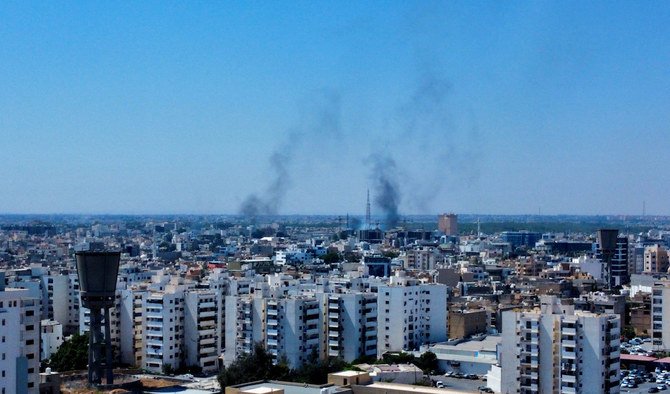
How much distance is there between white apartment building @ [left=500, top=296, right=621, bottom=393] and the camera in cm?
1353

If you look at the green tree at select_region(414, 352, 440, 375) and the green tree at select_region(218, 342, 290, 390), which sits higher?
the green tree at select_region(218, 342, 290, 390)

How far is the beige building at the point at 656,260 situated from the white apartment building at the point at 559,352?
23.1 m

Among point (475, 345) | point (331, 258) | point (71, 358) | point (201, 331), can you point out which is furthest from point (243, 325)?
point (331, 258)

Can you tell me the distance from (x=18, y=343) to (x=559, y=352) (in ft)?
23.4

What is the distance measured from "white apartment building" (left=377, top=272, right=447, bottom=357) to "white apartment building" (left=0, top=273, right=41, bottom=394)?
8.15 metres

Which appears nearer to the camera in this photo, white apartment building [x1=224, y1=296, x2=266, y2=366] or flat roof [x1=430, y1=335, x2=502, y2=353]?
white apartment building [x1=224, y1=296, x2=266, y2=366]

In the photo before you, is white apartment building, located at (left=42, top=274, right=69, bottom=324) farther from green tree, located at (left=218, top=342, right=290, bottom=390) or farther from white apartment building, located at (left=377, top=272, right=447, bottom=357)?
green tree, located at (left=218, top=342, right=290, bottom=390)

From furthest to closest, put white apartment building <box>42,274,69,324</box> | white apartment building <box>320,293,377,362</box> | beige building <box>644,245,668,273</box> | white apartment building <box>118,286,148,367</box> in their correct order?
1. beige building <box>644,245,668,273</box>
2. white apartment building <box>42,274,69,324</box>
3. white apartment building <box>118,286,148,367</box>
4. white apartment building <box>320,293,377,362</box>

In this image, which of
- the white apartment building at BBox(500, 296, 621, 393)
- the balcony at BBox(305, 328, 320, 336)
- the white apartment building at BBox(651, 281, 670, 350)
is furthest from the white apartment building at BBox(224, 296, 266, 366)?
the white apartment building at BBox(651, 281, 670, 350)

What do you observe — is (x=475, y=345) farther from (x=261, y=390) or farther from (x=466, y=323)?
(x=261, y=390)

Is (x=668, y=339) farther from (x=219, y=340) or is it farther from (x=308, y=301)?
(x=219, y=340)

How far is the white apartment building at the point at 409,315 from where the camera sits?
19.2 meters

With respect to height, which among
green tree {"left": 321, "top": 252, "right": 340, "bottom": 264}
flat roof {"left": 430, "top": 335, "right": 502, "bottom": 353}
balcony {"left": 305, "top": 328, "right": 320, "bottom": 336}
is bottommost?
flat roof {"left": 430, "top": 335, "right": 502, "bottom": 353}

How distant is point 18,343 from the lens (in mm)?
11953
